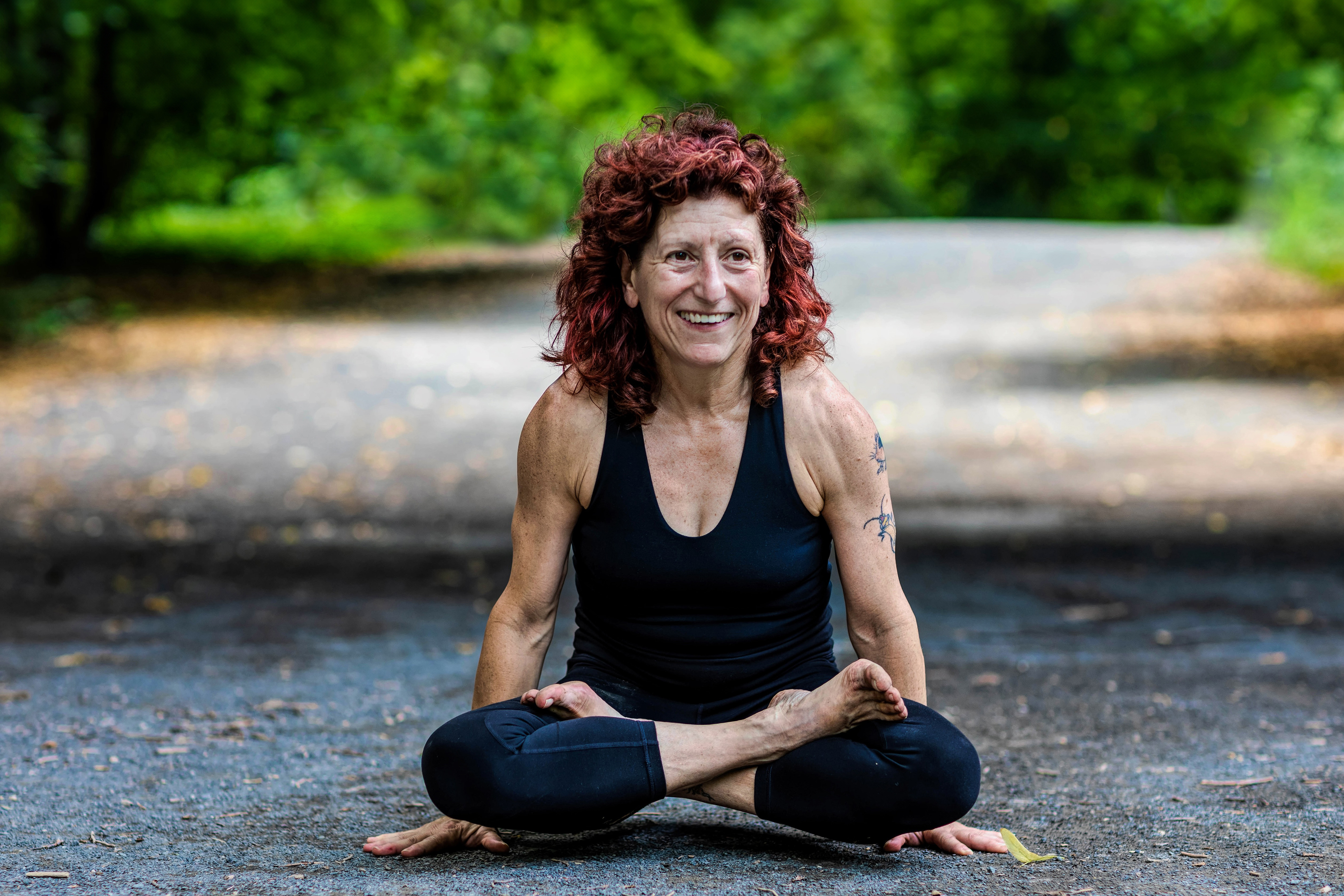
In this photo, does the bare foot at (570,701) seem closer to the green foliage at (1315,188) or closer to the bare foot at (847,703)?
the bare foot at (847,703)

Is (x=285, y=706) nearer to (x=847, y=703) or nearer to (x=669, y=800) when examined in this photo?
(x=669, y=800)

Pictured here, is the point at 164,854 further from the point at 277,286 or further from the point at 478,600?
the point at 277,286

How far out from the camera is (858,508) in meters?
2.98

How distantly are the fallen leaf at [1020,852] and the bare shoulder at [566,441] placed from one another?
3.57ft

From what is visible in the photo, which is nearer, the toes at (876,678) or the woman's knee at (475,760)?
the toes at (876,678)

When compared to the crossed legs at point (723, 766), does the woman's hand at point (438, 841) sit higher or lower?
lower

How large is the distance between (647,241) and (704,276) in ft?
0.51

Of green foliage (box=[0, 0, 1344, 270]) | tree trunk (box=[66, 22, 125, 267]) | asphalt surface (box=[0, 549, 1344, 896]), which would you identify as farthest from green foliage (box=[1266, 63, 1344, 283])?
tree trunk (box=[66, 22, 125, 267])

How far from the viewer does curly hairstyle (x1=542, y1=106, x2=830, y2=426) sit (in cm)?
292

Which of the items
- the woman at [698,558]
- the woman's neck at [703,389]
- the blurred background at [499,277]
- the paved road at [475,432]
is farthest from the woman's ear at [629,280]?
the paved road at [475,432]

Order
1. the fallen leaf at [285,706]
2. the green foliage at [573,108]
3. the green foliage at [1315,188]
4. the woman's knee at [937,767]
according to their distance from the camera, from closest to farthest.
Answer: the woman's knee at [937,767] → the fallen leaf at [285,706] → the green foliage at [1315,188] → the green foliage at [573,108]

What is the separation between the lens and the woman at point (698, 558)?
9.30 ft

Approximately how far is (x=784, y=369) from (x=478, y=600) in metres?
3.57

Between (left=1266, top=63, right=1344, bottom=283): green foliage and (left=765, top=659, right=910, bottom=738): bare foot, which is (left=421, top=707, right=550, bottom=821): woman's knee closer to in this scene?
(left=765, top=659, right=910, bottom=738): bare foot
